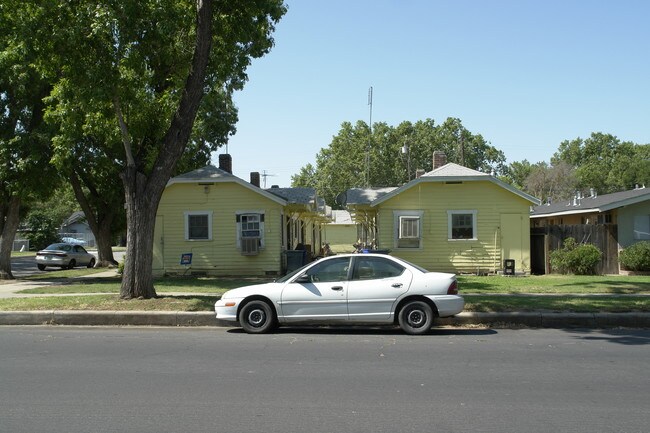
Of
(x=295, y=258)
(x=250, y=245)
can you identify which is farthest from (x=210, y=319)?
(x=295, y=258)

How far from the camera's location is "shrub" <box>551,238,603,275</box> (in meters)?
22.3

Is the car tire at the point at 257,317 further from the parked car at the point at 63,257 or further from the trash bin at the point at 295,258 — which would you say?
the parked car at the point at 63,257

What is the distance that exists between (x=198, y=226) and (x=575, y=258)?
14.0 metres

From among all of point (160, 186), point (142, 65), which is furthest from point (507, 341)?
point (142, 65)

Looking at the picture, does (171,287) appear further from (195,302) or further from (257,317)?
(257,317)

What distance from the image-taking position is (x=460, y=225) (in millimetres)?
23453

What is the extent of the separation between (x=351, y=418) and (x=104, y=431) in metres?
2.27

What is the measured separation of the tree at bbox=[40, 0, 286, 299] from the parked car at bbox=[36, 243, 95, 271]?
18855 mm

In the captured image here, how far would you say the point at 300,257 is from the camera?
22766mm

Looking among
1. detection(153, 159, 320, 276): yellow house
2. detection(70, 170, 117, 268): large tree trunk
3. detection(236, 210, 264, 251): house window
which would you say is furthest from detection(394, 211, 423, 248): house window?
detection(70, 170, 117, 268): large tree trunk

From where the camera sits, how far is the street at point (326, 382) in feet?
19.2

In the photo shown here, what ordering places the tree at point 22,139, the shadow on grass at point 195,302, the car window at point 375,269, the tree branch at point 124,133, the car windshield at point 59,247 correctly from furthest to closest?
1. the car windshield at point 59,247
2. the tree at point 22,139
3. the tree branch at point 124,133
4. the shadow on grass at point 195,302
5. the car window at point 375,269

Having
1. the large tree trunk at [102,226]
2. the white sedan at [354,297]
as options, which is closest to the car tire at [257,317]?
the white sedan at [354,297]

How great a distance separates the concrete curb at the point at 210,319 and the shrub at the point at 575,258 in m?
10.8
